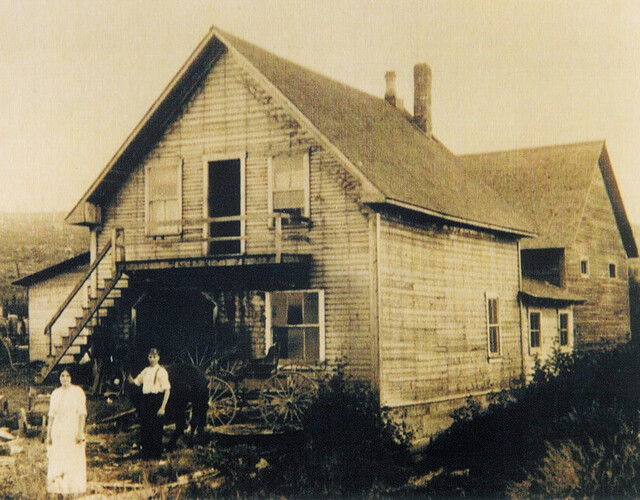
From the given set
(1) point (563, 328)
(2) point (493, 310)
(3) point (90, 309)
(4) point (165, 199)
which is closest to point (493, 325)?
(2) point (493, 310)

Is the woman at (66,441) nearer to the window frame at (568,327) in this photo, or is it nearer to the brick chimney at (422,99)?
the brick chimney at (422,99)

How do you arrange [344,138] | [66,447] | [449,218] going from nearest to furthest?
[66,447], [344,138], [449,218]

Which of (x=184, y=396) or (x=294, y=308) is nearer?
(x=184, y=396)

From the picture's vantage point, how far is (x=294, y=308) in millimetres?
20422

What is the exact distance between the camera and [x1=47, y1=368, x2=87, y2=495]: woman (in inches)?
517

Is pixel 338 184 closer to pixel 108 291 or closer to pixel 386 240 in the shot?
pixel 386 240

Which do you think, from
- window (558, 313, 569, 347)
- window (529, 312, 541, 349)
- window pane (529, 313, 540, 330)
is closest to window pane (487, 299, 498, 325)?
window (529, 312, 541, 349)

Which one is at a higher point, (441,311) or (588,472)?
(441,311)

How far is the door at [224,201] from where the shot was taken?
22.2 m

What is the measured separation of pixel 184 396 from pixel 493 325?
11.4 meters

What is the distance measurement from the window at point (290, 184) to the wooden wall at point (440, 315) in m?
2.11

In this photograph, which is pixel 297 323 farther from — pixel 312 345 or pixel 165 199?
pixel 165 199

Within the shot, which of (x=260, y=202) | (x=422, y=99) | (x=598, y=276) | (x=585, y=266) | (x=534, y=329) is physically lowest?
(x=534, y=329)

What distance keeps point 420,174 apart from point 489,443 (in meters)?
7.73
